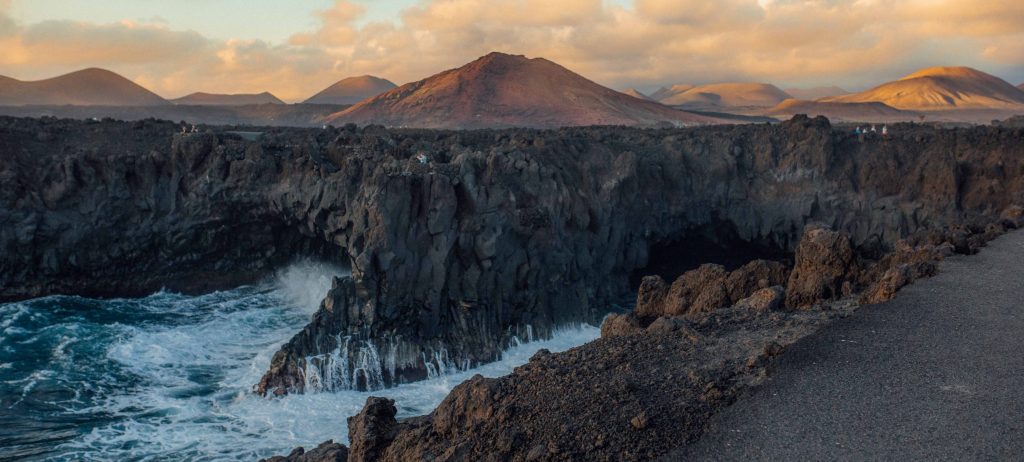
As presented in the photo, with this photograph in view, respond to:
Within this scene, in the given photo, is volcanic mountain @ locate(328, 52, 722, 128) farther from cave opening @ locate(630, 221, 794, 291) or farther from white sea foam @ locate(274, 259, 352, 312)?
white sea foam @ locate(274, 259, 352, 312)

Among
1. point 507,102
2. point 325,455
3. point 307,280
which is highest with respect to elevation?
point 507,102

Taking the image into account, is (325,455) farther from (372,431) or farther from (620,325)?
(620,325)

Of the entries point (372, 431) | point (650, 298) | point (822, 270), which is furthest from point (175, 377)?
point (822, 270)

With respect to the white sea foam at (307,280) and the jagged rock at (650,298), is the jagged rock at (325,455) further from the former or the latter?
the white sea foam at (307,280)

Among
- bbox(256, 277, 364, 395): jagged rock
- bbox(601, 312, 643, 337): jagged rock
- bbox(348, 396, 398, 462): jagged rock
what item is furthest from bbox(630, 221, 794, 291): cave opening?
bbox(348, 396, 398, 462): jagged rock

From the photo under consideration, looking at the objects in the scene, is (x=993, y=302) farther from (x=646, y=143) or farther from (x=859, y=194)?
(x=646, y=143)

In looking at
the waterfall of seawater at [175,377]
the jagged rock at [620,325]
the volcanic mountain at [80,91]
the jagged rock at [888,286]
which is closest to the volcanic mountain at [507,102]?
the volcanic mountain at [80,91]
